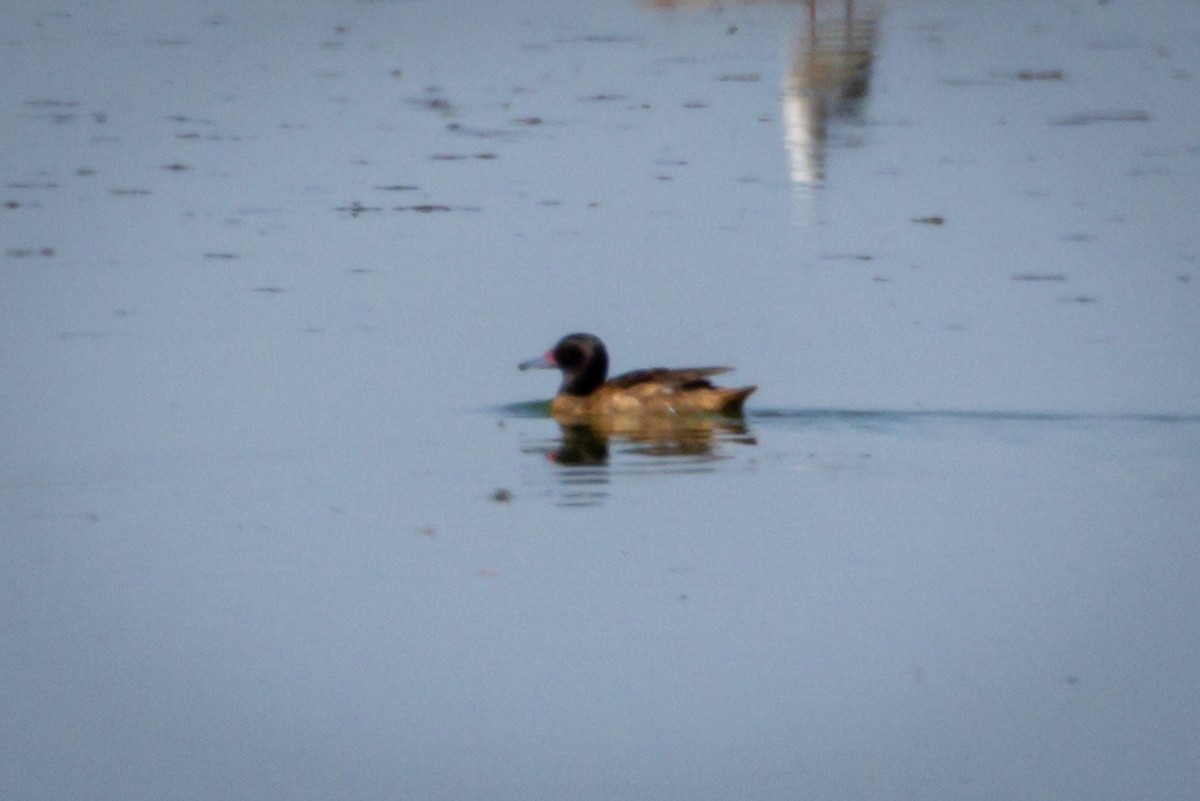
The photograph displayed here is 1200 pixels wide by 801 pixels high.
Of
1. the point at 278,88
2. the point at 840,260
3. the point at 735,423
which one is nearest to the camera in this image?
the point at 735,423

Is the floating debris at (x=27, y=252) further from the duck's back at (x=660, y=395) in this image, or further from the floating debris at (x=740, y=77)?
the floating debris at (x=740, y=77)

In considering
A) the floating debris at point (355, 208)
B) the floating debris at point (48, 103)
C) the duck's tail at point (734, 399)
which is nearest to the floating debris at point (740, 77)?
the floating debris at point (48, 103)

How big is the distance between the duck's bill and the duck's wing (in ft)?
Answer: 1.84

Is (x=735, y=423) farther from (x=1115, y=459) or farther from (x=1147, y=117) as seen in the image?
(x=1147, y=117)

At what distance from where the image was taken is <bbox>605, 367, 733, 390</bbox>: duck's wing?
13406mm

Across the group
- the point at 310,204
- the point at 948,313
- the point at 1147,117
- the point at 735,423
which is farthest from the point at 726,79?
the point at 735,423

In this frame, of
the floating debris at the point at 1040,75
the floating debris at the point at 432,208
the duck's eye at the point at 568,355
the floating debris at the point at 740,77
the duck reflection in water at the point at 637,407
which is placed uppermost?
the floating debris at the point at 740,77

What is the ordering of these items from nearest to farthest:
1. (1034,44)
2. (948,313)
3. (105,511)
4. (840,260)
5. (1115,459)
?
(105,511) < (1115,459) < (948,313) < (840,260) < (1034,44)

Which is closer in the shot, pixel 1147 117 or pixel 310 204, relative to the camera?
pixel 310 204

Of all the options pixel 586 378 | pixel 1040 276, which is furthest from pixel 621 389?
pixel 1040 276

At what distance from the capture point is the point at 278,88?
2550cm

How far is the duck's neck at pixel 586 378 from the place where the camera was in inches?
560

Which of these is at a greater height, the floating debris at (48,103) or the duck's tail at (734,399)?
the floating debris at (48,103)

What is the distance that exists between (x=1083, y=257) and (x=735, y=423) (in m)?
5.05
